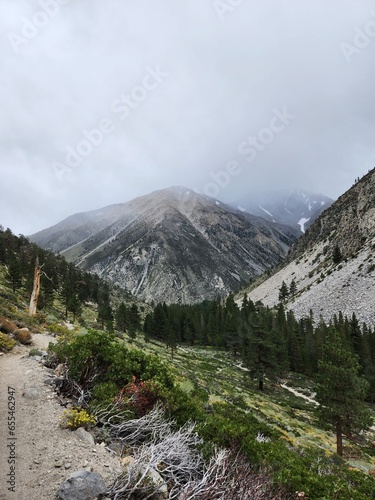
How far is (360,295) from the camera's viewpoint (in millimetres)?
84375

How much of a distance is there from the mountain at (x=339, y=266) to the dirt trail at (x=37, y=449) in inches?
3333

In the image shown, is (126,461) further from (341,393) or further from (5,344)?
(341,393)

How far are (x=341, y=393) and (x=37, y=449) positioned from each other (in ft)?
80.9

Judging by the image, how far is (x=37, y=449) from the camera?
729 cm

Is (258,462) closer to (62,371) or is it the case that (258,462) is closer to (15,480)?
(15,480)

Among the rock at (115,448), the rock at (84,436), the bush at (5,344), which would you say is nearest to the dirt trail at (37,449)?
the rock at (84,436)

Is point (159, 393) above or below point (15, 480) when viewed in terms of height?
→ above

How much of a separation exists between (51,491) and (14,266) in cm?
5765

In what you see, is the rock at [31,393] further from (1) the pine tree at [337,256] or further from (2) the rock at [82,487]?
(1) the pine tree at [337,256]

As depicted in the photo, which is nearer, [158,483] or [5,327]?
[158,483]

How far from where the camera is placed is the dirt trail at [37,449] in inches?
240

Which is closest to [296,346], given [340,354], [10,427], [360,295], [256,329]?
[256,329]

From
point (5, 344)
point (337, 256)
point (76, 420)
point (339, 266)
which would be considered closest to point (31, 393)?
point (76, 420)

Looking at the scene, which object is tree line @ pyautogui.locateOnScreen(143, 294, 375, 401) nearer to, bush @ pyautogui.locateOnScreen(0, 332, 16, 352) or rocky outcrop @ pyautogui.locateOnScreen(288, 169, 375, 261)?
bush @ pyautogui.locateOnScreen(0, 332, 16, 352)
